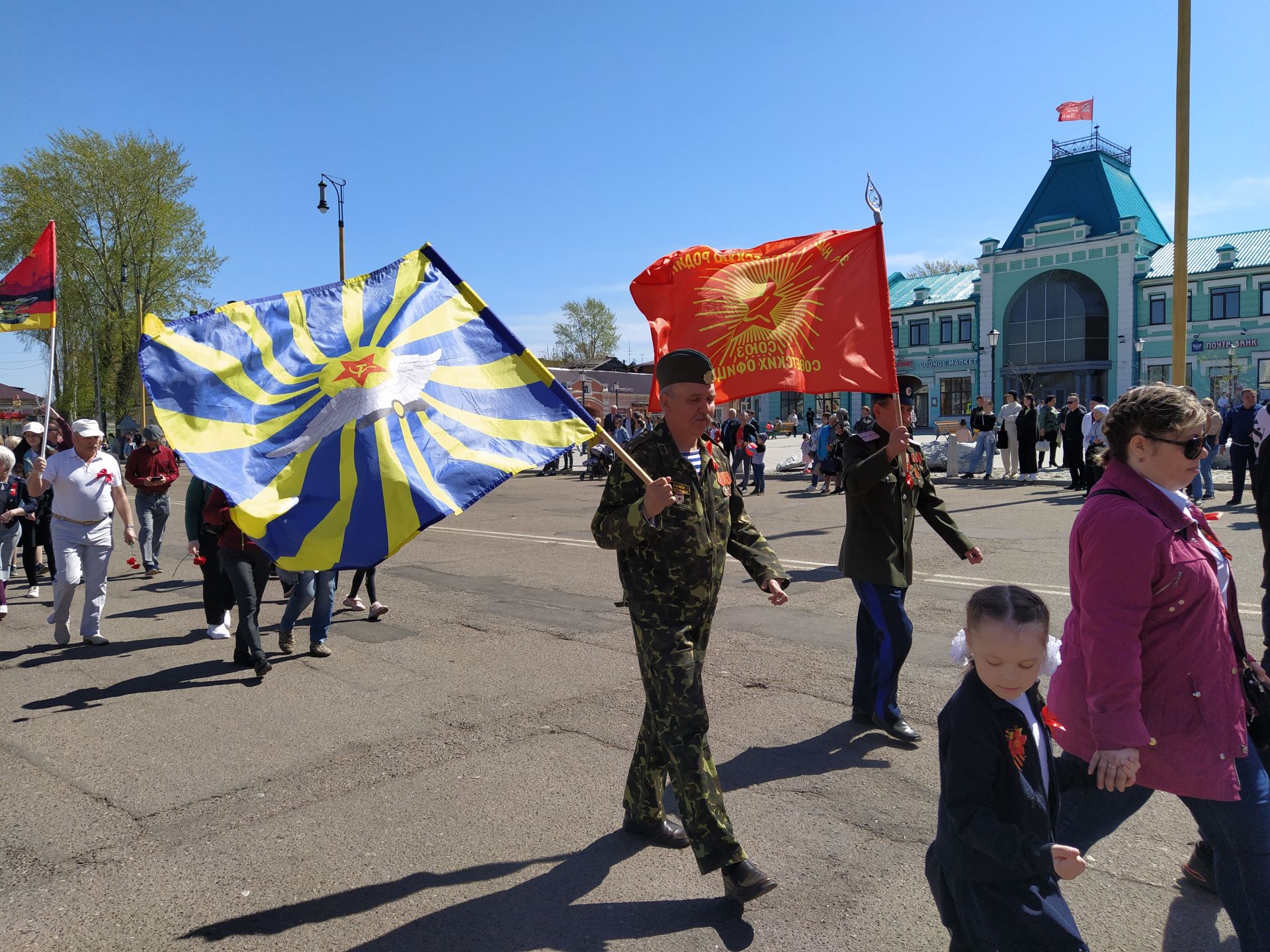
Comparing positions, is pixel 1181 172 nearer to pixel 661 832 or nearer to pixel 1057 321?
pixel 661 832

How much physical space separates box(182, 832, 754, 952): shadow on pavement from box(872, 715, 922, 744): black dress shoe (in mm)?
1824

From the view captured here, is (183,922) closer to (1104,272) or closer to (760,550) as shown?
(760,550)

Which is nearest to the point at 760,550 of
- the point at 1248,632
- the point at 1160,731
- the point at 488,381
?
the point at 488,381

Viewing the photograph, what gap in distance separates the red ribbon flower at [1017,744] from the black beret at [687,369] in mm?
1687

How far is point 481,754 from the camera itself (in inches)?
194

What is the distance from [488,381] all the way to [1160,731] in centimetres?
260

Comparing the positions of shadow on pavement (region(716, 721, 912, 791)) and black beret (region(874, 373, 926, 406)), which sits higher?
black beret (region(874, 373, 926, 406))

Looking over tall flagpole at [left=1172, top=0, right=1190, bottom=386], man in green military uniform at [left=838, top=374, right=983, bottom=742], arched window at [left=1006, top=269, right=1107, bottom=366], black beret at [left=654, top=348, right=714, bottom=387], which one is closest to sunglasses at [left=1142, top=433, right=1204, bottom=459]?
black beret at [left=654, top=348, right=714, bottom=387]

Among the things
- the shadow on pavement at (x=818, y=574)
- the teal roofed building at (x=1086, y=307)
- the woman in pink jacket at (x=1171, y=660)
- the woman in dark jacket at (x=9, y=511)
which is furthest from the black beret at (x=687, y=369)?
the teal roofed building at (x=1086, y=307)

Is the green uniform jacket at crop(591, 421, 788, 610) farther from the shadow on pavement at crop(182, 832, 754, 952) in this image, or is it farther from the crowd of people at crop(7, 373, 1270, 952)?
the shadow on pavement at crop(182, 832, 754, 952)

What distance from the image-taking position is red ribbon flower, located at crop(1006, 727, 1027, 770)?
2.27m

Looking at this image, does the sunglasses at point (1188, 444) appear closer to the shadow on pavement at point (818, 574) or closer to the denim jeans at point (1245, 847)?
the denim jeans at point (1245, 847)

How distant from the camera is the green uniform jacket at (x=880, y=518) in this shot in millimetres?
4945

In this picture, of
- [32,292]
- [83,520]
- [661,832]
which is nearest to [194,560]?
[83,520]
